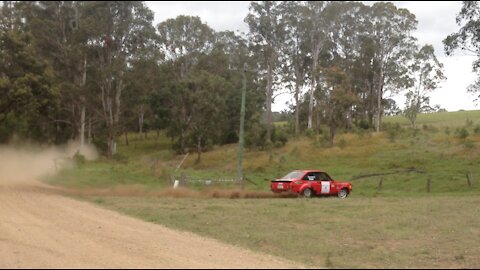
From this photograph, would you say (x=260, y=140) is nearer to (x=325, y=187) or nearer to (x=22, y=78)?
(x=22, y=78)

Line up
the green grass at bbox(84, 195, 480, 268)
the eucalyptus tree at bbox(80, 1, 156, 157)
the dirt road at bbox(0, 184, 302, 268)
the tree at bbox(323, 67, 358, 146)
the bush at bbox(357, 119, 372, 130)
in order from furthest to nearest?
the bush at bbox(357, 119, 372, 130) < the eucalyptus tree at bbox(80, 1, 156, 157) < the tree at bbox(323, 67, 358, 146) < the green grass at bbox(84, 195, 480, 268) < the dirt road at bbox(0, 184, 302, 268)

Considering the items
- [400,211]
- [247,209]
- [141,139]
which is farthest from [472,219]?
[141,139]

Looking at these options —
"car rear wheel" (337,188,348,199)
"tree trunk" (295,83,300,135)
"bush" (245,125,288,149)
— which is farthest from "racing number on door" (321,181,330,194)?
"tree trunk" (295,83,300,135)

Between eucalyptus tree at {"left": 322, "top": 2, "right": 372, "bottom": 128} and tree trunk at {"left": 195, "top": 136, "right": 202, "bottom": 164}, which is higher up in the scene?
eucalyptus tree at {"left": 322, "top": 2, "right": 372, "bottom": 128}

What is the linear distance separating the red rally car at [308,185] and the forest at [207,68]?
16571mm

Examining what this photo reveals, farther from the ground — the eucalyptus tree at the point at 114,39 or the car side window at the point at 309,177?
the eucalyptus tree at the point at 114,39

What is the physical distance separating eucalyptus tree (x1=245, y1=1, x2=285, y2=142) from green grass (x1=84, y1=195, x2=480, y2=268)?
42636mm

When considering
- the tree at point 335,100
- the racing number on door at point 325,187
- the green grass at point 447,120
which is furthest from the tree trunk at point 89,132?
the green grass at point 447,120

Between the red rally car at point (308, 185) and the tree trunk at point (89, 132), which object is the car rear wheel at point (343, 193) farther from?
the tree trunk at point (89, 132)

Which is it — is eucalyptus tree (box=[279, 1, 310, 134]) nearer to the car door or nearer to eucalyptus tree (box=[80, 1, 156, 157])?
eucalyptus tree (box=[80, 1, 156, 157])

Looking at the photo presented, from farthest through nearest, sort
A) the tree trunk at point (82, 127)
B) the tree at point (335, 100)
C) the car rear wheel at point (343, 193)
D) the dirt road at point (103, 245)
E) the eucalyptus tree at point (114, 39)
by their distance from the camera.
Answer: the tree trunk at point (82, 127) < the eucalyptus tree at point (114, 39) < the tree at point (335, 100) < the car rear wheel at point (343, 193) < the dirt road at point (103, 245)

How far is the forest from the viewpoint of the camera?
51.7 metres

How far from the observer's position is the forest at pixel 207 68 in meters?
51.7

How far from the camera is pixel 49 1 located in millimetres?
54188
